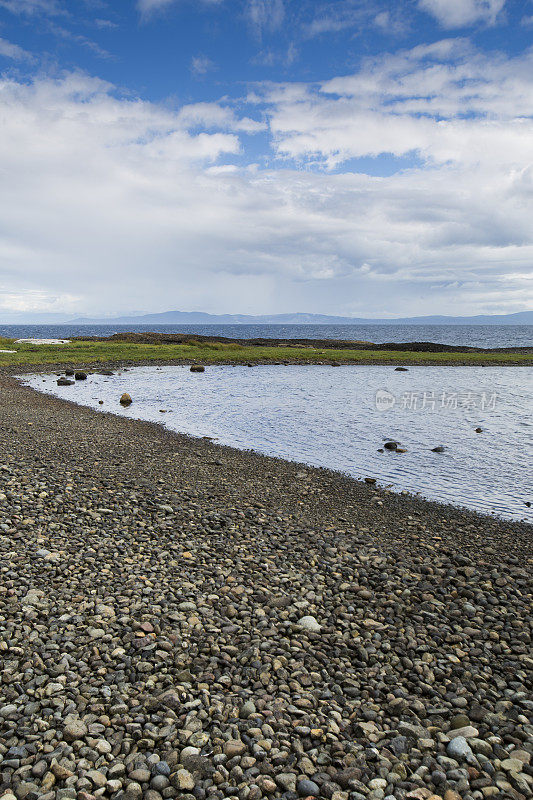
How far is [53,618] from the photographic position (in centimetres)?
827

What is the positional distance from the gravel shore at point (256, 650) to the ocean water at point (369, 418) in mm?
5265

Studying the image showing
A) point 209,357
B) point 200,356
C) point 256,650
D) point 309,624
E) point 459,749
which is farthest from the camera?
point 200,356

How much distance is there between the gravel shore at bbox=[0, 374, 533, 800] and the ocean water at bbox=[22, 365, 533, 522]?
17.3 feet

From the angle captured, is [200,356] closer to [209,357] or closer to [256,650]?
[209,357]

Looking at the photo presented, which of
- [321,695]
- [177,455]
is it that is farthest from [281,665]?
[177,455]

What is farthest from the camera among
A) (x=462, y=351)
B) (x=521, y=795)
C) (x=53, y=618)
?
(x=462, y=351)

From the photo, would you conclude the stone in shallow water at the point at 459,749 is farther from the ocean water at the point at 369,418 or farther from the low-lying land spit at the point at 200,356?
the low-lying land spit at the point at 200,356

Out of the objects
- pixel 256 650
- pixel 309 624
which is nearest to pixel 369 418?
pixel 309 624

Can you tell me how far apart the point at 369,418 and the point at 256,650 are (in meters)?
27.6

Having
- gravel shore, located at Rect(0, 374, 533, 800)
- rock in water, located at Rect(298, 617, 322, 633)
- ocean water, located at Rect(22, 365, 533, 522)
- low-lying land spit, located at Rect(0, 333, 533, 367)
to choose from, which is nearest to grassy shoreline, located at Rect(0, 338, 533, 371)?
low-lying land spit, located at Rect(0, 333, 533, 367)

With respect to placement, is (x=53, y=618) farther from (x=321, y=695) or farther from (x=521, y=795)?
(x=521, y=795)

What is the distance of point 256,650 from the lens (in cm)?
780

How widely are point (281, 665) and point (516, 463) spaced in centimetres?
1864

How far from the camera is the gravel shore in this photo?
5.63 meters
